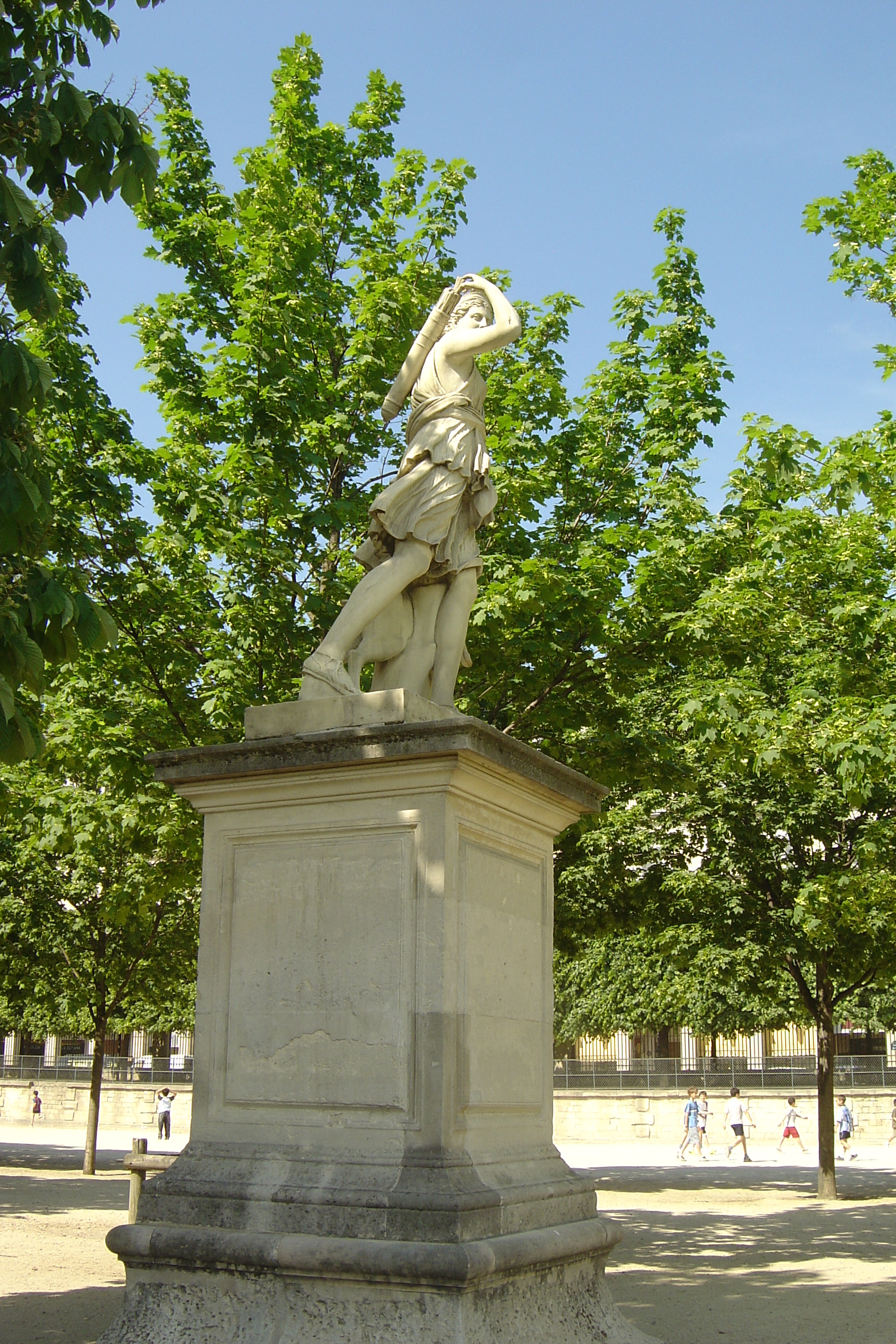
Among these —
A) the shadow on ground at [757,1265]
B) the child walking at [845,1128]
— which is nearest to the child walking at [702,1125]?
the child walking at [845,1128]

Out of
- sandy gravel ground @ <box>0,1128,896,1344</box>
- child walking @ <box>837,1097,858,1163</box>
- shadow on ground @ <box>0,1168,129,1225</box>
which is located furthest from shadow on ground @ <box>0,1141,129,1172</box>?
child walking @ <box>837,1097,858,1163</box>

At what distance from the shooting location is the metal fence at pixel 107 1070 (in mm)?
38906

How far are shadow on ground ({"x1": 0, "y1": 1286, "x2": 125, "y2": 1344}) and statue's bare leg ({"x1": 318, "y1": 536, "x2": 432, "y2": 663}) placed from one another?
3.61 metres

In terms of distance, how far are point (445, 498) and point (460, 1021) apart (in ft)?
8.22

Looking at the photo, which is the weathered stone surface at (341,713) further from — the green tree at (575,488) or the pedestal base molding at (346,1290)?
the green tree at (575,488)

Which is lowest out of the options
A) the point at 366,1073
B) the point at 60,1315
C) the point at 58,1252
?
the point at 58,1252

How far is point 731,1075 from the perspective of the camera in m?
35.8

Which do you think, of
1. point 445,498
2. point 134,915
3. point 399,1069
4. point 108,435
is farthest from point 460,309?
point 134,915

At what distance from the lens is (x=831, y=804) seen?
1869 cm

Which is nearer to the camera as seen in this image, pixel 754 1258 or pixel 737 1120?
pixel 754 1258

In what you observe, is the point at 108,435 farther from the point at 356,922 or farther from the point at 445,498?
the point at 356,922

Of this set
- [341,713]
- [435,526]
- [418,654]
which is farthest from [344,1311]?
[435,526]

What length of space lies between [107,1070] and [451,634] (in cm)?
3723

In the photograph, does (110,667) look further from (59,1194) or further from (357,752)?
(59,1194)
